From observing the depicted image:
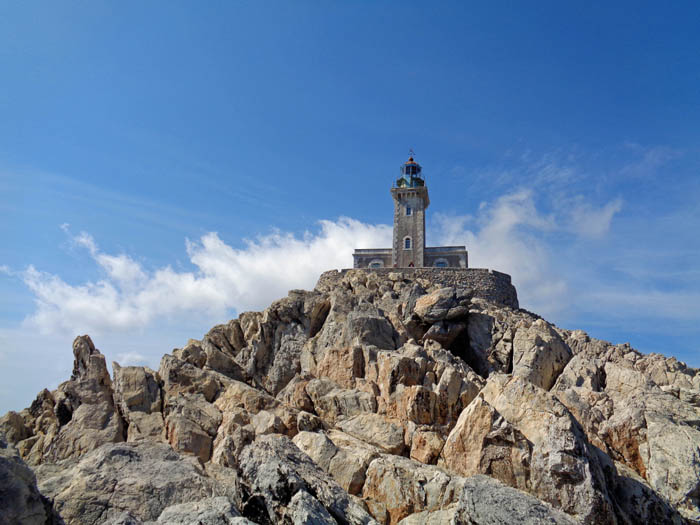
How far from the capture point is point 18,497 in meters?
9.78

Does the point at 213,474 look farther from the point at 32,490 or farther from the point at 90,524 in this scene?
the point at 32,490

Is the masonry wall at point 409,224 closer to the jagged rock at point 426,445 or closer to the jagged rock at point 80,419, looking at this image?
the jagged rock at point 80,419

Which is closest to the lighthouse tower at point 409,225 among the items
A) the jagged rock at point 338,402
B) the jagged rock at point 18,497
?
the jagged rock at point 338,402

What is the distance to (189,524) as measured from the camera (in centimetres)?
1192

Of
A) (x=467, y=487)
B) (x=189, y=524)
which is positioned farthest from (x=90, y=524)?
(x=467, y=487)

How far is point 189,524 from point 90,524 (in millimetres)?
3301

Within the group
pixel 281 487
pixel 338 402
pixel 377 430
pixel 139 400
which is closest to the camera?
pixel 281 487

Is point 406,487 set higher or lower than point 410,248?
lower

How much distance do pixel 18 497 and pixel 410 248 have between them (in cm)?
→ 6564

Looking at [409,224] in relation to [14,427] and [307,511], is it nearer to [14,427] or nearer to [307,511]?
[14,427]

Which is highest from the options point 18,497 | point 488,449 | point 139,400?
point 139,400

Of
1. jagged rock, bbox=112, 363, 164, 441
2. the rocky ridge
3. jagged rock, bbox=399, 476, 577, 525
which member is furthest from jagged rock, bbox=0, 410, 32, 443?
jagged rock, bbox=399, 476, 577, 525

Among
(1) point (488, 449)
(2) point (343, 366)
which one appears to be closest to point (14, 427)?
(2) point (343, 366)

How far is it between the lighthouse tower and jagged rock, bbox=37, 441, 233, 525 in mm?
58075
